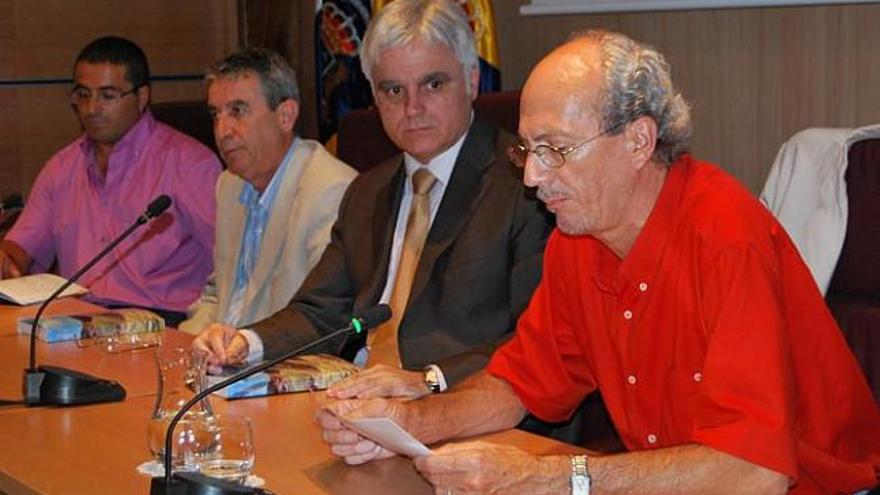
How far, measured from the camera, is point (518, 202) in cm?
294

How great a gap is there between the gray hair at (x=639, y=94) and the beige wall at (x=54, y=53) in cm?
399

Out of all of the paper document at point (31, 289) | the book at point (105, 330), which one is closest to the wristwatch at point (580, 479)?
the book at point (105, 330)

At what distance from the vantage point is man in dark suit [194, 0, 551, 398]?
2924 mm

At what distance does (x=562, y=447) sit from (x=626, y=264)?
0.96 ft

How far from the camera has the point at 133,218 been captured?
4.41 m

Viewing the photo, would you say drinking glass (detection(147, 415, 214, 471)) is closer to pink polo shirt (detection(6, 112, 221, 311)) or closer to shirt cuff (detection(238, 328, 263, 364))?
shirt cuff (detection(238, 328, 263, 364))

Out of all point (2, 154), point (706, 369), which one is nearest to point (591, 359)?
point (706, 369)

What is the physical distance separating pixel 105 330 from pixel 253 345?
0.43m

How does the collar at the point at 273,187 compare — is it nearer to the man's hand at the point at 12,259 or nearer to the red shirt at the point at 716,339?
the man's hand at the point at 12,259

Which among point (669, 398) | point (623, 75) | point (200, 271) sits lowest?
point (200, 271)

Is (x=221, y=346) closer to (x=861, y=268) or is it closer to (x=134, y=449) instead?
(x=134, y=449)

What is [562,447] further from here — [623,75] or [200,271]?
[200,271]

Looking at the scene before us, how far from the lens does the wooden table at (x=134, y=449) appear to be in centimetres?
214

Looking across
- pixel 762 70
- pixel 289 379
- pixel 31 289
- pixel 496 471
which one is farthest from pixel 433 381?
pixel 762 70
